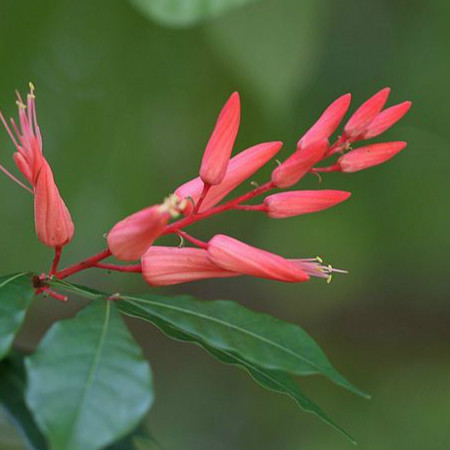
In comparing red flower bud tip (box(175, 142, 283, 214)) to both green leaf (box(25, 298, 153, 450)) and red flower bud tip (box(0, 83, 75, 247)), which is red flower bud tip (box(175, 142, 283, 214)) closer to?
red flower bud tip (box(0, 83, 75, 247))

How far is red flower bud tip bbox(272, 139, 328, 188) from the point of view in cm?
115

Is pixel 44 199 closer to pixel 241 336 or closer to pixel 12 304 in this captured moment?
pixel 12 304

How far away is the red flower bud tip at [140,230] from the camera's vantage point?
1100 millimetres

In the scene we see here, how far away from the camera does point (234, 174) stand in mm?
1280

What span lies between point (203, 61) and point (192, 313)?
5.07 ft

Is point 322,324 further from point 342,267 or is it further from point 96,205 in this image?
point 96,205

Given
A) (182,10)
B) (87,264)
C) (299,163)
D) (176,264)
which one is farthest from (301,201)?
(182,10)

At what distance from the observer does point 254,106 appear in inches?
103

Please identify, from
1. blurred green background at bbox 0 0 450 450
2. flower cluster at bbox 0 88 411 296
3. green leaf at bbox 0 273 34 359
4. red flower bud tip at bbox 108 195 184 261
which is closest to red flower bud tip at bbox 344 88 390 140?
flower cluster at bbox 0 88 411 296

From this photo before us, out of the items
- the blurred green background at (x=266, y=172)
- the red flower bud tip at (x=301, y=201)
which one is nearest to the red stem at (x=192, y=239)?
the red flower bud tip at (x=301, y=201)

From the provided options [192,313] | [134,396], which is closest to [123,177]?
A: [192,313]

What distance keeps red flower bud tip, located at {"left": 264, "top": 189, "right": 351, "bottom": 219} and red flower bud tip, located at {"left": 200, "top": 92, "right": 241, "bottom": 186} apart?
0.09 meters

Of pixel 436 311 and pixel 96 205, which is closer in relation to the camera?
pixel 96 205

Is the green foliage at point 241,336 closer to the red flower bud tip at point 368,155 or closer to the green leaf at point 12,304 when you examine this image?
the green leaf at point 12,304
